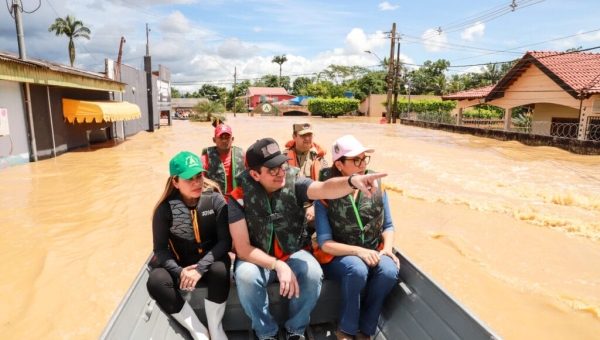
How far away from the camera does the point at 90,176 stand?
35.0 feet

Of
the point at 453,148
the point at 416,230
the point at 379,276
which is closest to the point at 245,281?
the point at 379,276

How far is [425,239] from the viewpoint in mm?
6527

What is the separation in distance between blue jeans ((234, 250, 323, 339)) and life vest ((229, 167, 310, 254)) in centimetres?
16

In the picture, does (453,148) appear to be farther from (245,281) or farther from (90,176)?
(245,281)

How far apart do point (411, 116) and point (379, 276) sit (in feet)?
113

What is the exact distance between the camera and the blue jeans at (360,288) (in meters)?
2.65

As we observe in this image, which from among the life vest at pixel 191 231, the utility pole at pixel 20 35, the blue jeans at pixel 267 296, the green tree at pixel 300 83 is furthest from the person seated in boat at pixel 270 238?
the green tree at pixel 300 83

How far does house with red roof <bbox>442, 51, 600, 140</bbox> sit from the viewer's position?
15.6 metres

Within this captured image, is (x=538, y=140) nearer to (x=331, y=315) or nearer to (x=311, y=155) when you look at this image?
(x=311, y=155)

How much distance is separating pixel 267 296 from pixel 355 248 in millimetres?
696

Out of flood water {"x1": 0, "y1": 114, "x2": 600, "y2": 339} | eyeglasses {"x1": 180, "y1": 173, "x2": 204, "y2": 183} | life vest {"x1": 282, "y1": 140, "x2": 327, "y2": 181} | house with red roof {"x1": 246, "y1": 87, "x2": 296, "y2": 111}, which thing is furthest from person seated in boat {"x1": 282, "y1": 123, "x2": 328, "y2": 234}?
house with red roof {"x1": 246, "y1": 87, "x2": 296, "y2": 111}

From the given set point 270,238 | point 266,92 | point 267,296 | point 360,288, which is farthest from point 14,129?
point 266,92

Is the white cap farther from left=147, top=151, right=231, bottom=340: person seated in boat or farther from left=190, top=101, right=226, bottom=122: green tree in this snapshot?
left=190, top=101, right=226, bottom=122: green tree

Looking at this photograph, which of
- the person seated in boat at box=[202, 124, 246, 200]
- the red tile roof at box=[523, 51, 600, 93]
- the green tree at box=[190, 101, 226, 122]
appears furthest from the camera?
the green tree at box=[190, 101, 226, 122]
